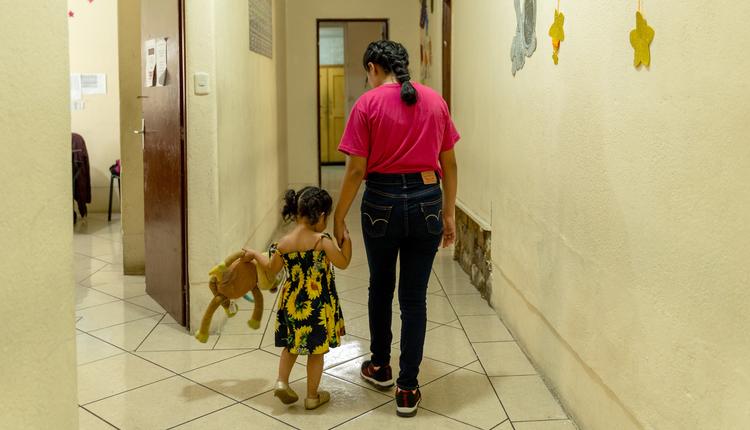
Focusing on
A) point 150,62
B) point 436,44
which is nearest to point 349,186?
point 150,62

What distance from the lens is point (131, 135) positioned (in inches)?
185

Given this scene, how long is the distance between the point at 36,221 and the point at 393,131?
1221 millimetres

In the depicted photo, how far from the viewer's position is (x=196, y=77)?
337 cm

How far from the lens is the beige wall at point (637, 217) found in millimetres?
1465

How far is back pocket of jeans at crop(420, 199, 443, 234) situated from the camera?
96.4 inches

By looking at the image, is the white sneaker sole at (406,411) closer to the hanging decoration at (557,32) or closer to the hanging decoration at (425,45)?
the hanging decoration at (557,32)

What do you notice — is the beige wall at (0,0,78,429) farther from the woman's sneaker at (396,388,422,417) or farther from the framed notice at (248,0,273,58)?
the framed notice at (248,0,273,58)

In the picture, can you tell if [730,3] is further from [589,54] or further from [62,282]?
[62,282]

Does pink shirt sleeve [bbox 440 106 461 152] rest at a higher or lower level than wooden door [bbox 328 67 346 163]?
lower

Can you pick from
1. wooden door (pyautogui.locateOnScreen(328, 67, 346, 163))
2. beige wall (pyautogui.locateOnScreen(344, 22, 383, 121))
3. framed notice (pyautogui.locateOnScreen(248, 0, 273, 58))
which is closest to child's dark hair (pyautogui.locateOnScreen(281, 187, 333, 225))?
framed notice (pyautogui.locateOnScreen(248, 0, 273, 58))

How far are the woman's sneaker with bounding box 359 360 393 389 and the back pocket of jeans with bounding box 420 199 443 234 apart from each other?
25.8 inches

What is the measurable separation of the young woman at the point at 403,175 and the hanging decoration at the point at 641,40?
0.75m

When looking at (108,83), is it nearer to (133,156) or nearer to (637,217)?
(133,156)

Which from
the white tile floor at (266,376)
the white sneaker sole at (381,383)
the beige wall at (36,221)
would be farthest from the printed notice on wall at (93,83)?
the beige wall at (36,221)
